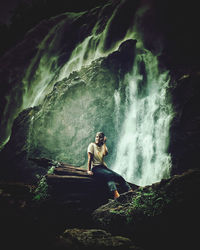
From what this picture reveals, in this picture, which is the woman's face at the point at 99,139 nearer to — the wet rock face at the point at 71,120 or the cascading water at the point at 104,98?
the cascading water at the point at 104,98

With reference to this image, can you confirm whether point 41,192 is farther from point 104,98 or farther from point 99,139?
point 104,98

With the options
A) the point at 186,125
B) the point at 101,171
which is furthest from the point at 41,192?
the point at 186,125

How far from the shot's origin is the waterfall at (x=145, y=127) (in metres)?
7.75

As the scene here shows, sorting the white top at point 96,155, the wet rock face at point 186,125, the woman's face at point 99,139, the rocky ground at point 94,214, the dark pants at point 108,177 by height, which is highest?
the wet rock face at point 186,125

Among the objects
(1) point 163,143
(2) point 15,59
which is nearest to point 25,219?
(1) point 163,143

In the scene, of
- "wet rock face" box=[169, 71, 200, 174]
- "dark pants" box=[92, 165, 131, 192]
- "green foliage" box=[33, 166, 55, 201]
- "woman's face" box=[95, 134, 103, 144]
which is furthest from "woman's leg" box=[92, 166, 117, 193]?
"wet rock face" box=[169, 71, 200, 174]

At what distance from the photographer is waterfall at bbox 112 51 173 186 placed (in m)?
7.75

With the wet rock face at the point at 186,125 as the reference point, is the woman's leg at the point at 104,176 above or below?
below

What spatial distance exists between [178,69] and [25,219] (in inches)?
318

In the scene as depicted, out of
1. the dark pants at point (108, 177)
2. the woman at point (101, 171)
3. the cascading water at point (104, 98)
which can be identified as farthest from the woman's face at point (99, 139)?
the cascading water at point (104, 98)

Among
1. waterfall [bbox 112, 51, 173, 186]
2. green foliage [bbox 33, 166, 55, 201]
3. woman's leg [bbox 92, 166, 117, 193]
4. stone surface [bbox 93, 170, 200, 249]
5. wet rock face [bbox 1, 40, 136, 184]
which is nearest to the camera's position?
stone surface [bbox 93, 170, 200, 249]

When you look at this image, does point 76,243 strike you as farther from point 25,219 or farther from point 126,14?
point 126,14

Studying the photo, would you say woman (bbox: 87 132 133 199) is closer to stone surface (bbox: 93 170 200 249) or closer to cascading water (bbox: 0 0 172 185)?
stone surface (bbox: 93 170 200 249)

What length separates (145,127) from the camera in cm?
877
